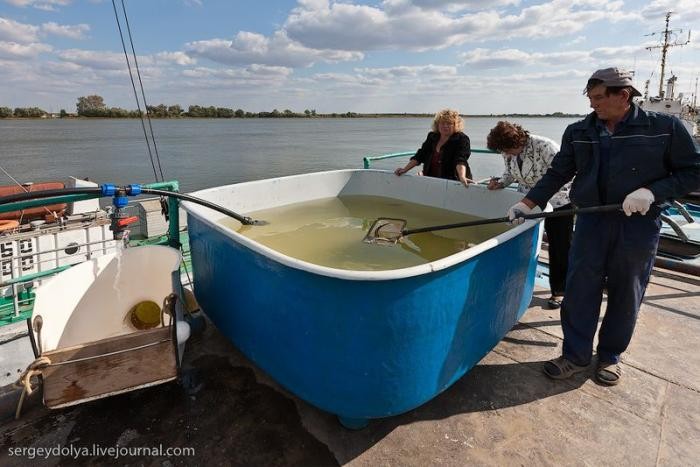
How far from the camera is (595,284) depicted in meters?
2.04

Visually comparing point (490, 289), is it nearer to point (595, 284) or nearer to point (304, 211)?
point (595, 284)

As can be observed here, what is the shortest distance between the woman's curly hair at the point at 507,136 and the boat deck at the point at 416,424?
137 cm

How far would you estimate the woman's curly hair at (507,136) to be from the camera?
2.60 metres

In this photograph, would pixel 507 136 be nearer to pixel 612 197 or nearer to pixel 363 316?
pixel 612 197

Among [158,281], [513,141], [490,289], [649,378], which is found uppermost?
[513,141]

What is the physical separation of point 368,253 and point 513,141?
3.94 feet

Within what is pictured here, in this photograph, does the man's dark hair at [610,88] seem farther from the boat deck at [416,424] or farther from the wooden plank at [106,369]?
the wooden plank at [106,369]

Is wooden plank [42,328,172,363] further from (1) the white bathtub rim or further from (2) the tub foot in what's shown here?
(2) the tub foot

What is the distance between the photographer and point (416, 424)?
1.72 meters

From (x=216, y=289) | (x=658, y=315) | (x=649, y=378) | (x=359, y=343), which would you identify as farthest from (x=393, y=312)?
(x=658, y=315)

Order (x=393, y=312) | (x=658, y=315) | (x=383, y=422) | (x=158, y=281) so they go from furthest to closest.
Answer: (x=658, y=315)
(x=158, y=281)
(x=383, y=422)
(x=393, y=312)

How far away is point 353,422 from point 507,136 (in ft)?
6.51

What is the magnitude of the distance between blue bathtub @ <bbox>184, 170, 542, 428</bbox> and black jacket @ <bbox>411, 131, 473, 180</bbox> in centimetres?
149

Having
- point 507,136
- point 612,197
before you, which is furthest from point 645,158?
point 507,136
